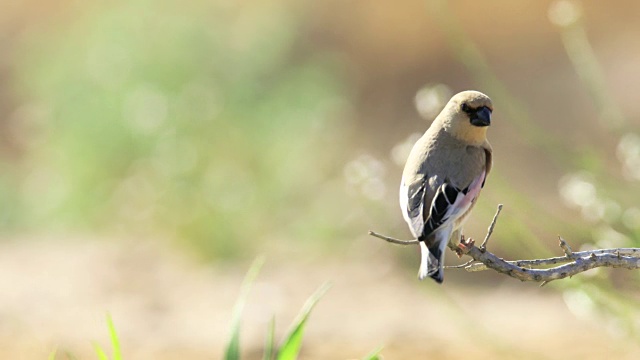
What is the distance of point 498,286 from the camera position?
24.0ft

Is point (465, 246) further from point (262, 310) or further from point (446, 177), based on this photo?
point (262, 310)

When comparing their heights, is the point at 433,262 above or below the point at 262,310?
below

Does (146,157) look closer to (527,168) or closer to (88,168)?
(88,168)

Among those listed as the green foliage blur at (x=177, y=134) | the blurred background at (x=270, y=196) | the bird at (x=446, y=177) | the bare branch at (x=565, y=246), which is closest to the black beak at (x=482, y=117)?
the bird at (x=446, y=177)

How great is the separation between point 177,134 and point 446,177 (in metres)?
5.38

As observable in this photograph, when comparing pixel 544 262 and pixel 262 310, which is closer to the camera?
pixel 544 262

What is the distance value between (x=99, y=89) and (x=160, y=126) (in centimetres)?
83

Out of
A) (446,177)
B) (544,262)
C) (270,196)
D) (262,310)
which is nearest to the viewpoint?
(544,262)

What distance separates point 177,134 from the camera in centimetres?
803

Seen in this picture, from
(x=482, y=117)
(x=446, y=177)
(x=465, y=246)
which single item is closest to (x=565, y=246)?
(x=465, y=246)

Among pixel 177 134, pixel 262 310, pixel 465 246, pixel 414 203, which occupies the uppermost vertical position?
pixel 177 134

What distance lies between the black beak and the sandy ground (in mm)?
2095

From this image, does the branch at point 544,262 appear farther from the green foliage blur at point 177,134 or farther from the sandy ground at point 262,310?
the green foliage blur at point 177,134

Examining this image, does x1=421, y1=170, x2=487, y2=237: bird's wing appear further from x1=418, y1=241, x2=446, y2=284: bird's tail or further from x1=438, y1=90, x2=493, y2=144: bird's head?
x1=438, y1=90, x2=493, y2=144: bird's head
